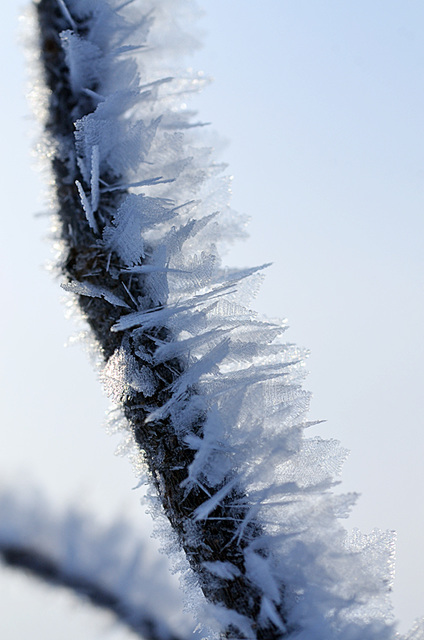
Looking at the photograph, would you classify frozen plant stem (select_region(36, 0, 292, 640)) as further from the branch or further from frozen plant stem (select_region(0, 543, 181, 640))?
frozen plant stem (select_region(0, 543, 181, 640))

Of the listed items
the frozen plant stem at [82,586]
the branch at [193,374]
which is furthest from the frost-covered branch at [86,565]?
the branch at [193,374]

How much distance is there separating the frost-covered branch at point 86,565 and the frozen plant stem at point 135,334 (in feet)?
2.62

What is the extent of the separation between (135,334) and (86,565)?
100cm

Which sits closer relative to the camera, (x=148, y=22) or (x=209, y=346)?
(x=209, y=346)

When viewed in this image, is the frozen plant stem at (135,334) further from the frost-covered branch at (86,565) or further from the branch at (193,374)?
the frost-covered branch at (86,565)

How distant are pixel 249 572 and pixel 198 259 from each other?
59 centimetres

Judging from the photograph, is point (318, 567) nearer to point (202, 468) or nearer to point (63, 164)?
point (202, 468)

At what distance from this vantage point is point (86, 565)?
1540 millimetres

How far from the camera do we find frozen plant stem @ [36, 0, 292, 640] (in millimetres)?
861

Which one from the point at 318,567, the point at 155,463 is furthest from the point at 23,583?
the point at 318,567

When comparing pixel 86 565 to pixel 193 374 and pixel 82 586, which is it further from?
pixel 193 374

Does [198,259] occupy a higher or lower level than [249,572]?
higher

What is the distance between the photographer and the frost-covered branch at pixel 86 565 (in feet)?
4.91

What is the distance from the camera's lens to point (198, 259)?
Result: 97cm
